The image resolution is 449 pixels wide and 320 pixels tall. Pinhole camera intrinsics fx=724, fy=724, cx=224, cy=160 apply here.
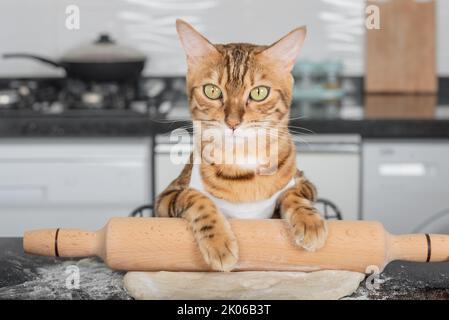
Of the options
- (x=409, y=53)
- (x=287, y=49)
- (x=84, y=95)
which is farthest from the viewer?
(x=409, y=53)

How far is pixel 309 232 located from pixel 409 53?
1329 mm

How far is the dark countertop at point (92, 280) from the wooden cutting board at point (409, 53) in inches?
46.2

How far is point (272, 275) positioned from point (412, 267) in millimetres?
163

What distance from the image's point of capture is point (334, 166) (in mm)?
1470

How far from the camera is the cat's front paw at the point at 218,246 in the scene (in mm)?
550

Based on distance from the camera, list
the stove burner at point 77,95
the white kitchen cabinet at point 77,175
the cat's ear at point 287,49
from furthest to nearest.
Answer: the stove burner at point 77,95 < the white kitchen cabinet at point 77,175 < the cat's ear at point 287,49

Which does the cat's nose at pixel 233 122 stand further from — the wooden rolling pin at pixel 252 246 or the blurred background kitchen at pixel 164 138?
the blurred background kitchen at pixel 164 138

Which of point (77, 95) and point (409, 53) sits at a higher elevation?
point (409, 53)

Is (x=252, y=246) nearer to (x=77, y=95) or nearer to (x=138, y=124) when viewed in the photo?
(x=138, y=124)

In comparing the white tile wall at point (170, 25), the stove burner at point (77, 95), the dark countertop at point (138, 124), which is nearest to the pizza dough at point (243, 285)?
the dark countertop at point (138, 124)

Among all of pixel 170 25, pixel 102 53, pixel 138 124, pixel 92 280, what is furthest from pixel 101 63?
pixel 92 280

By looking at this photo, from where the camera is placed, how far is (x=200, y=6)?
1872 millimetres

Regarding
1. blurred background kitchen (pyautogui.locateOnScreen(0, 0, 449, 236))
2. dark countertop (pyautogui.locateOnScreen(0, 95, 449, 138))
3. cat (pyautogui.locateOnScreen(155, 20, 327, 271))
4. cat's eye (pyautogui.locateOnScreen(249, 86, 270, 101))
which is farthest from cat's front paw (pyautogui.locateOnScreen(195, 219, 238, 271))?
dark countertop (pyautogui.locateOnScreen(0, 95, 449, 138))

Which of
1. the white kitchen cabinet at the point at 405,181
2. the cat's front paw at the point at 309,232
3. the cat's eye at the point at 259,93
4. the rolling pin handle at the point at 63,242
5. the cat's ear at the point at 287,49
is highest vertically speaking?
the cat's ear at the point at 287,49
